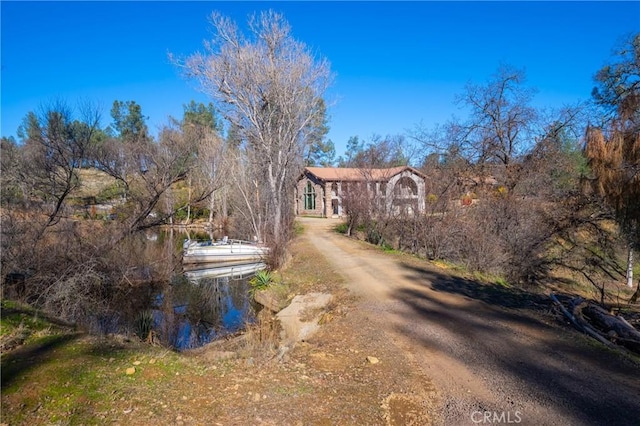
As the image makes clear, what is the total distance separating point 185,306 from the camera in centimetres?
1241

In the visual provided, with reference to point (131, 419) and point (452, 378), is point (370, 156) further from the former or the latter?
point (131, 419)

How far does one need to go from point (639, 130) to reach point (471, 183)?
9.67m

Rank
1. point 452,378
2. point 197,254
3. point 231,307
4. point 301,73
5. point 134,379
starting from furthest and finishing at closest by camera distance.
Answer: point 197,254 → point 301,73 → point 231,307 → point 452,378 → point 134,379

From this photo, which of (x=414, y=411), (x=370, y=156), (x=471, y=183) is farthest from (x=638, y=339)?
(x=370, y=156)

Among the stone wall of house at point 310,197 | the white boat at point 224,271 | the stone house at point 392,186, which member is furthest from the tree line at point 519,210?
the stone wall of house at point 310,197

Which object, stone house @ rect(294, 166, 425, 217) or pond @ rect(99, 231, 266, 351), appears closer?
pond @ rect(99, 231, 266, 351)

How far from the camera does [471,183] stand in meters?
15.5

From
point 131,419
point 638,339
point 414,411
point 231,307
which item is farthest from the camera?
point 231,307

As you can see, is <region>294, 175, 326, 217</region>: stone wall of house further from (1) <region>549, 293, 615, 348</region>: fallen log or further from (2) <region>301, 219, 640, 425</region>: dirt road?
(1) <region>549, 293, 615, 348</region>: fallen log

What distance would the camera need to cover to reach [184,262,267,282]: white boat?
1727 centimetres

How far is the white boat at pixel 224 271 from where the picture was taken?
56.6ft

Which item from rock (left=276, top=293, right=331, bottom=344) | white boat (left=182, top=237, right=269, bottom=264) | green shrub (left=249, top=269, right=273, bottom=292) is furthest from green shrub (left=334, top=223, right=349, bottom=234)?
rock (left=276, top=293, right=331, bottom=344)

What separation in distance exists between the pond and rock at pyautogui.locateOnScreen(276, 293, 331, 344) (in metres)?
1.42

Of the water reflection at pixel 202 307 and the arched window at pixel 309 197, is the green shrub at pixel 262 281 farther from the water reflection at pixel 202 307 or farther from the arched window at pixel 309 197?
the arched window at pixel 309 197
